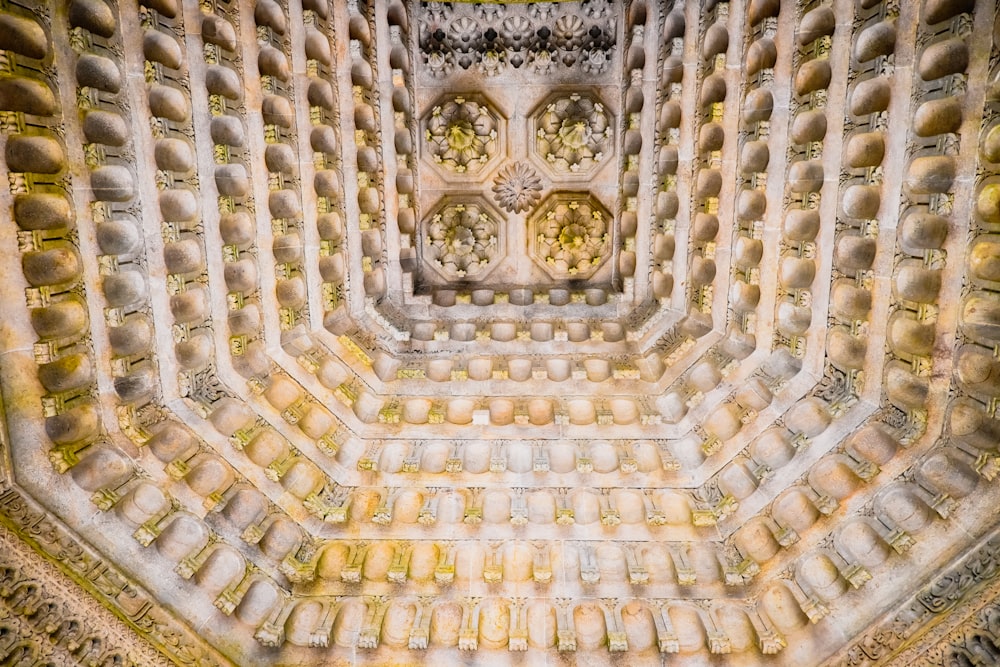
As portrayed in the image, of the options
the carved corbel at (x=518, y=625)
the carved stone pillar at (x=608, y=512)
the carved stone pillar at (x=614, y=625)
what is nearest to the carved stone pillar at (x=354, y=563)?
the carved corbel at (x=518, y=625)

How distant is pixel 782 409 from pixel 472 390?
4994 mm

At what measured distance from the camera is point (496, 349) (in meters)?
10.4

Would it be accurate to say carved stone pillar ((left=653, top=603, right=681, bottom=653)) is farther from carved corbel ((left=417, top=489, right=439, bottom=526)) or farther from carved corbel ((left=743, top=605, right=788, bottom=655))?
carved corbel ((left=417, top=489, right=439, bottom=526))

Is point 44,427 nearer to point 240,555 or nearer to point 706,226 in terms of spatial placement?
point 240,555

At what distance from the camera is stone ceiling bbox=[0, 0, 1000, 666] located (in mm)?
6328

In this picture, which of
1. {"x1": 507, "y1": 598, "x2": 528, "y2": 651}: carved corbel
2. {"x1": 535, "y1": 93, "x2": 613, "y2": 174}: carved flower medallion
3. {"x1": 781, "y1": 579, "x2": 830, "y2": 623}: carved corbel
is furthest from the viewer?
{"x1": 535, "y1": 93, "x2": 613, "y2": 174}: carved flower medallion

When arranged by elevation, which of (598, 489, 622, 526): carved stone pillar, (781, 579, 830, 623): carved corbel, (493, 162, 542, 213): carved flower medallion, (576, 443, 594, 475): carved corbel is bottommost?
(781, 579, 830, 623): carved corbel

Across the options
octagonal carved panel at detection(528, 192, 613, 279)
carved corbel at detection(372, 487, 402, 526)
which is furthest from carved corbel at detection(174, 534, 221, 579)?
octagonal carved panel at detection(528, 192, 613, 279)

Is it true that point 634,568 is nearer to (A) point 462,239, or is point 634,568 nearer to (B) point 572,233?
(B) point 572,233

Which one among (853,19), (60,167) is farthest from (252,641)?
(853,19)

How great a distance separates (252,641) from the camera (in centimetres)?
709

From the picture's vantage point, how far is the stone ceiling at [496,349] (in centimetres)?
633

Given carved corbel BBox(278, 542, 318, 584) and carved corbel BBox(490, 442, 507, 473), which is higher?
carved corbel BBox(490, 442, 507, 473)

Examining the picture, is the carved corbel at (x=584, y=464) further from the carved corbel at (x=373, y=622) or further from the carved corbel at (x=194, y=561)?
the carved corbel at (x=194, y=561)
